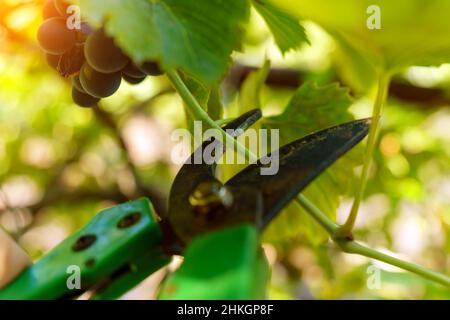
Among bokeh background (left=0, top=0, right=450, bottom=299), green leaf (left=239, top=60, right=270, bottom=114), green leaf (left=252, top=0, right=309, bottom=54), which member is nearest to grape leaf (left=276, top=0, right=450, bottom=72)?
green leaf (left=252, top=0, right=309, bottom=54)

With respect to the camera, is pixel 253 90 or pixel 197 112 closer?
pixel 197 112

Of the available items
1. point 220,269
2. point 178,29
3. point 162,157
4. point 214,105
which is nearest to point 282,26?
point 214,105

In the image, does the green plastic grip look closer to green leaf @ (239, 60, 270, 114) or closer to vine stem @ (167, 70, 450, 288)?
vine stem @ (167, 70, 450, 288)

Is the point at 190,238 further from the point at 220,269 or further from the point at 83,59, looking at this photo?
the point at 83,59

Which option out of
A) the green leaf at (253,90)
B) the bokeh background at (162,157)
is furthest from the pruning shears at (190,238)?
the bokeh background at (162,157)

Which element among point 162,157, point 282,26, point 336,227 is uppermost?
point 282,26
